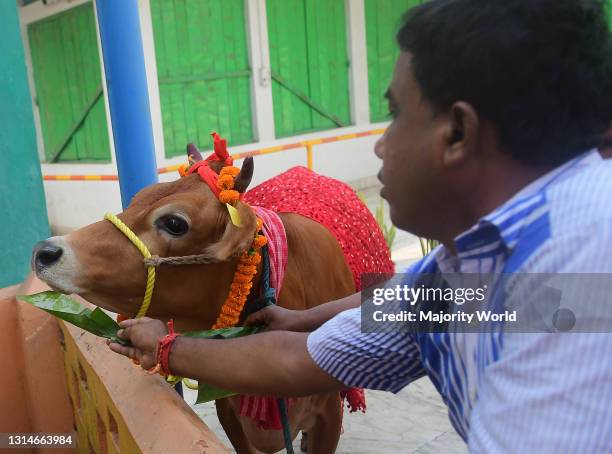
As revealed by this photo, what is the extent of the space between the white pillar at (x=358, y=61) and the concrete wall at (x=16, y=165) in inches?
233

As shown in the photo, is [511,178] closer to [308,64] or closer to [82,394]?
[82,394]

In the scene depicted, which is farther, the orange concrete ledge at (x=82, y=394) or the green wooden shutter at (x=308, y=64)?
the green wooden shutter at (x=308, y=64)

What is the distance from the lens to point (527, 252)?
847 millimetres

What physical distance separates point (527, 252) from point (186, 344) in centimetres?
93

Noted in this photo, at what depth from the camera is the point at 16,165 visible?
3996 millimetres

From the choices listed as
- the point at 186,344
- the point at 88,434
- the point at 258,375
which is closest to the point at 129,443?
the point at 186,344

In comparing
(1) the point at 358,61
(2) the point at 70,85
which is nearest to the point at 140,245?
(2) the point at 70,85

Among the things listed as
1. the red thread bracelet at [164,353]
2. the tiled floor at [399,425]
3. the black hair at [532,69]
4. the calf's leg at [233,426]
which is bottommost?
the tiled floor at [399,425]

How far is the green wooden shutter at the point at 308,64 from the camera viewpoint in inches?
332

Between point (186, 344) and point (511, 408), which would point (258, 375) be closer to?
point (186, 344)

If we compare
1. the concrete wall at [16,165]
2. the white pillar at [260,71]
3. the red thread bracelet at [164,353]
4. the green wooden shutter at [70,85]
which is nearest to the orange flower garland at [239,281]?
the red thread bracelet at [164,353]

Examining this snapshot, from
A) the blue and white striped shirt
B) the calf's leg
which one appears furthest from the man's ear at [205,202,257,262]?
the blue and white striped shirt

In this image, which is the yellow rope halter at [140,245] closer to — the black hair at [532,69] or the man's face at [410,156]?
the man's face at [410,156]

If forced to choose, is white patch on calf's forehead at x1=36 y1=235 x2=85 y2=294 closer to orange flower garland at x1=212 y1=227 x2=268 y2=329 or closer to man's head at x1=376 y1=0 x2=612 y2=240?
orange flower garland at x1=212 y1=227 x2=268 y2=329
